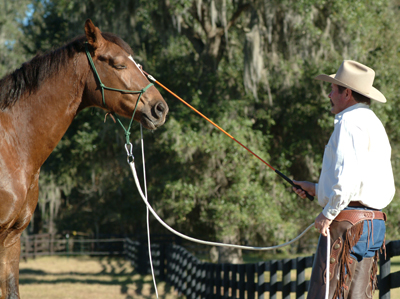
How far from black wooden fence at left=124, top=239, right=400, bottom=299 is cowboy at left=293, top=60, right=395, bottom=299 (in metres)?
0.48

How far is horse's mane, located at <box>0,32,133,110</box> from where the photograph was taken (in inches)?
110

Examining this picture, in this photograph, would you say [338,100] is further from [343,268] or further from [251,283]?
[251,283]

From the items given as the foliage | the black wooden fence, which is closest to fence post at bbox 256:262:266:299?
the black wooden fence

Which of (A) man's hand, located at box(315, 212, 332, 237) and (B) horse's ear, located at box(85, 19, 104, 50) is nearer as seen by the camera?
(A) man's hand, located at box(315, 212, 332, 237)

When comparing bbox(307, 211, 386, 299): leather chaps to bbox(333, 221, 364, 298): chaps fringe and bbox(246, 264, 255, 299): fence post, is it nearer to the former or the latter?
bbox(333, 221, 364, 298): chaps fringe

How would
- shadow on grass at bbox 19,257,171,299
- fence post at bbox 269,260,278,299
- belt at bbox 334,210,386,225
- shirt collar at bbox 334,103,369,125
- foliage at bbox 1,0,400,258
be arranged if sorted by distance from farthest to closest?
shadow on grass at bbox 19,257,171,299, foliage at bbox 1,0,400,258, fence post at bbox 269,260,278,299, shirt collar at bbox 334,103,369,125, belt at bbox 334,210,386,225

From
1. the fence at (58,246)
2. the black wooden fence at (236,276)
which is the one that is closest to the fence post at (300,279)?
the black wooden fence at (236,276)

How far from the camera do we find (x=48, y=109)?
9.24 ft

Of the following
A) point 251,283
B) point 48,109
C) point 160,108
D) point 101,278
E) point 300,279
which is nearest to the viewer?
point 48,109

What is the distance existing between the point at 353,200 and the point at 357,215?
0.09 metres

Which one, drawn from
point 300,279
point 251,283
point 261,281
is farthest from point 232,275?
point 300,279

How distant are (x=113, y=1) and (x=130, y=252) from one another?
983cm

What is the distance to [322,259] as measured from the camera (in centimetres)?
240

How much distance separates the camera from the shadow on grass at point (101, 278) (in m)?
11.3
